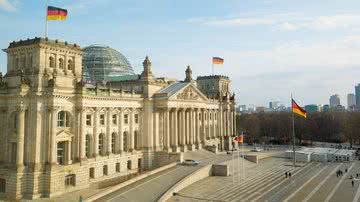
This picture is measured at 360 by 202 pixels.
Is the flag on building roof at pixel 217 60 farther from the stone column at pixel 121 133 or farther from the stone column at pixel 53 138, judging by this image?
the stone column at pixel 53 138

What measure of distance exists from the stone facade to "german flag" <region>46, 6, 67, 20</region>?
13.1ft

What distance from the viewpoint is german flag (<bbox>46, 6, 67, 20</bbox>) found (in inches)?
2248

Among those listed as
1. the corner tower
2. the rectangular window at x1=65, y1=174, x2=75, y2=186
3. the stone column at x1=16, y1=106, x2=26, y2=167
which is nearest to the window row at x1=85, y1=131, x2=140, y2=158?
the rectangular window at x1=65, y1=174, x2=75, y2=186

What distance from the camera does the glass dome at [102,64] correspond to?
310 feet

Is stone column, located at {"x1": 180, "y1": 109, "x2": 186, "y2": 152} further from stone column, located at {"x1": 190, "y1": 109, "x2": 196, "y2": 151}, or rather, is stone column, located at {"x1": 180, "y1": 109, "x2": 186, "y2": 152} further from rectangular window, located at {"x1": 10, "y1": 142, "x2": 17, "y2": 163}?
rectangular window, located at {"x1": 10, "y1": 142, "x2": 17, "y2": 163}

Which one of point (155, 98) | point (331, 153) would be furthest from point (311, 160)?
point (155, 98)

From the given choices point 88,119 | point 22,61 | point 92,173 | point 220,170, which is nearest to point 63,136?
point 88,119

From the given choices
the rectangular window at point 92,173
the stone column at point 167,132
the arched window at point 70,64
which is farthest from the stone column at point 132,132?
the arched window at point 70,64

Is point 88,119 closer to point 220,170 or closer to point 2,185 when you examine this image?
point 2,185

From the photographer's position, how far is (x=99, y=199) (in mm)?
49281

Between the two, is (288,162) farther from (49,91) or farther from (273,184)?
(49,91)

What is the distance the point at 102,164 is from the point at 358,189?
4613 centimetres

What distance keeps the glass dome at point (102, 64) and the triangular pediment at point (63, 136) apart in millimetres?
33753

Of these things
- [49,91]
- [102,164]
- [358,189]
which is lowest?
[358,189]
